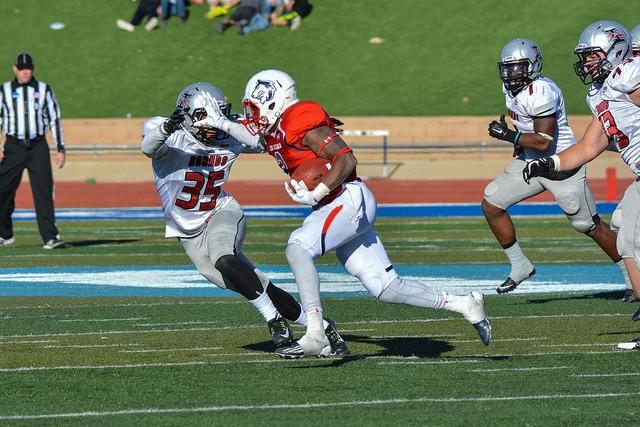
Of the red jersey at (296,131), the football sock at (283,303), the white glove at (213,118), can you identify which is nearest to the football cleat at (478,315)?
the red jersey at (296,131)

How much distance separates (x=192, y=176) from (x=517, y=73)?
277 centimetres

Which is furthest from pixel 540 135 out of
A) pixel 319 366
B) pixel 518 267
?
pixel 319 366

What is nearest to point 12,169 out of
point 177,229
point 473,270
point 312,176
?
point 473,270

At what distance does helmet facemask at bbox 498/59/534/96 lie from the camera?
31.6 feet

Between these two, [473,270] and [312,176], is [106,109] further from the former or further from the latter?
[312,176]

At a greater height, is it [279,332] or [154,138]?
[154,138]

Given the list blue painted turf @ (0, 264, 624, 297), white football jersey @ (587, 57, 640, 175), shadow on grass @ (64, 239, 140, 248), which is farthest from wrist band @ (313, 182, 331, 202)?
shadow on grass @ (64, 239, 140, 248)

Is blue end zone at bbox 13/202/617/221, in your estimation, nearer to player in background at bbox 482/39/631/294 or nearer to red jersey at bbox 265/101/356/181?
player in background at bbox 482/39/631/294

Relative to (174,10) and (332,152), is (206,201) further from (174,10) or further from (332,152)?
(174,10)

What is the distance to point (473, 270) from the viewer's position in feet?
39.2

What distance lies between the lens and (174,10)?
33281 mm

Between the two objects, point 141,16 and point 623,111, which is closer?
point 623,111

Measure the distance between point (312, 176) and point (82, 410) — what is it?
183 cm

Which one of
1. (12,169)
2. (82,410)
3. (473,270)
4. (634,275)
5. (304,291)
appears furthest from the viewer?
(12,169)
